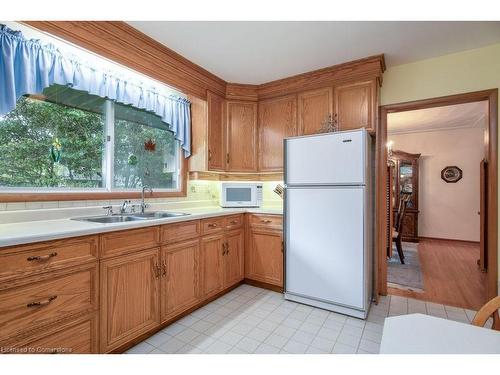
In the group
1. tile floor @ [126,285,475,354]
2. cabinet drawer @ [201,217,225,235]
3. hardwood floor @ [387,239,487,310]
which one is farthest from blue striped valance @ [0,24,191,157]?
hardwood floor @ [387,239,487,310]

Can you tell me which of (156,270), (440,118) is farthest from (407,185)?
(156,270)

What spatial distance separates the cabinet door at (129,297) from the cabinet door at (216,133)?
143 centimetres

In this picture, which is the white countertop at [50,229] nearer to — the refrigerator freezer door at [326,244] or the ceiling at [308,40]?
the refrigerator freezer door at [326,244]

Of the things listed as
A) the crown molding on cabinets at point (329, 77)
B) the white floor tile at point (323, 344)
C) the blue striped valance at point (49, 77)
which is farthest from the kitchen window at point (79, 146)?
the white floor tile at point (323, 344)

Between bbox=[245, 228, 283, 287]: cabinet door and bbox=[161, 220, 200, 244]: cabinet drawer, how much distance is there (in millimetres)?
827

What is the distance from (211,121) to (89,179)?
4.76ft

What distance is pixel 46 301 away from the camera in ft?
4.46

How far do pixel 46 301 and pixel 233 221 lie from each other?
1776 millimetres

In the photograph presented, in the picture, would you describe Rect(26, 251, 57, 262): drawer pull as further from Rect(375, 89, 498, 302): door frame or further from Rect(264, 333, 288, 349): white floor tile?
Rect(375, 89, 498, 302): door frame

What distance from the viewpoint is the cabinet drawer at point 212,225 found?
8.13 ft

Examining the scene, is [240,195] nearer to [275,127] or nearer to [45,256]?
[275,127]
